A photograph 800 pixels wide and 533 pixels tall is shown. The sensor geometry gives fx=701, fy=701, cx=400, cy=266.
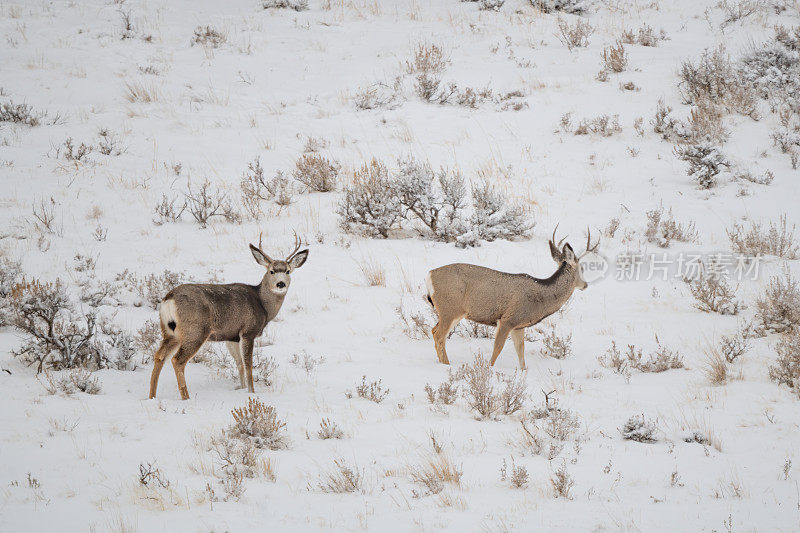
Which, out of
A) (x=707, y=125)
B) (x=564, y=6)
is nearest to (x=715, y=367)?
(x=707, y=125)

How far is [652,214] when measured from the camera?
39.0ft

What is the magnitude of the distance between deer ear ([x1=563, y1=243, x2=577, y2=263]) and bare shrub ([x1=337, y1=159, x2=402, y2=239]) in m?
3.94

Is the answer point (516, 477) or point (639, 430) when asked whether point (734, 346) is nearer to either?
point (639, 430)

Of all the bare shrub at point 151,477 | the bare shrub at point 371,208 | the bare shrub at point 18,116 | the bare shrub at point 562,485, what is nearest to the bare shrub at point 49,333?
the bare shrub at point 151,477

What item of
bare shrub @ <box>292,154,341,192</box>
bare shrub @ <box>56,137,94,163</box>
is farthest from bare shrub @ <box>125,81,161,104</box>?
bare shrub @ <box>292,154,341,192</box>

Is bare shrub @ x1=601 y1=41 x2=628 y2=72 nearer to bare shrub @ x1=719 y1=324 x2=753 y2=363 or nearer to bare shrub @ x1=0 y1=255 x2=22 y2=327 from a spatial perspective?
bare shrub @ x1=719 y1=324 x2=753 y2=363

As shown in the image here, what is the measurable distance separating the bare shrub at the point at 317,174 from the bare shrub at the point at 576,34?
8512mm

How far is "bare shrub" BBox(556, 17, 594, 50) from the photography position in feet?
59.9

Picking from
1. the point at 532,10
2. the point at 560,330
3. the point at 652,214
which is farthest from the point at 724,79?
the point at 560,330

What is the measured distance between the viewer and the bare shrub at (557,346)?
8.47 m

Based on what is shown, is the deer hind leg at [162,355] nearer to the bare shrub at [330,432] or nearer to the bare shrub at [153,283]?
the bare shrub at [330,432]

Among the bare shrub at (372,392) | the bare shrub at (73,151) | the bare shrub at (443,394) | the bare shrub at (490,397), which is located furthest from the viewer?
the bare shrub at (73,151)

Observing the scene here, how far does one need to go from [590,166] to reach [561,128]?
1.59 metres

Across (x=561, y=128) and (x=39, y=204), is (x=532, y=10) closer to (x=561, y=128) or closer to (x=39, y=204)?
(x=561, y=128)
